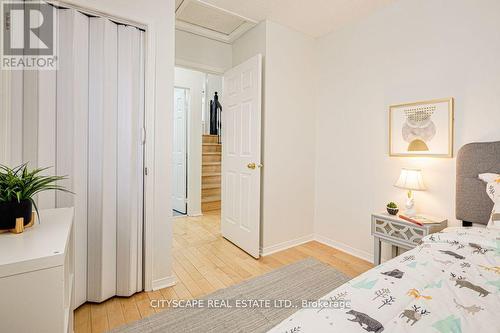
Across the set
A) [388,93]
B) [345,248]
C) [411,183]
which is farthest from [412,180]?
[345,248]

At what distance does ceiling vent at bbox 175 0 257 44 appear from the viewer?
254cm

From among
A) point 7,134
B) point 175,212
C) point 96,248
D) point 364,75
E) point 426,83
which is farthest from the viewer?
point 175,212

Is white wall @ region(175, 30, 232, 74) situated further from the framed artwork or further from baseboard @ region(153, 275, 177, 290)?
baseboard @ region(153, 275, 177, 290)

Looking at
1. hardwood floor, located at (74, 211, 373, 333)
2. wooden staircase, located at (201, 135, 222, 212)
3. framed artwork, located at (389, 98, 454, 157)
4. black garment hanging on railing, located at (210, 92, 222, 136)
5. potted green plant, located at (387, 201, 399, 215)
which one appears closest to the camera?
hardwood floor, located at (74, 211, 373, 333)

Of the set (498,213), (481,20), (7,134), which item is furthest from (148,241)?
(481,20)

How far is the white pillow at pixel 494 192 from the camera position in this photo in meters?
1.47

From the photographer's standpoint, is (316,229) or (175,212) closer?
(316,229)

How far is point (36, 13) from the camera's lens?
4.86ft

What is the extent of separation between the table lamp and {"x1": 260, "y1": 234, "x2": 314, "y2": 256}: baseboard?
1278mm

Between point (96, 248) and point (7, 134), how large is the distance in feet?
2.93

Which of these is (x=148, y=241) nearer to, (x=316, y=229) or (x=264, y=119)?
(x=264, y=119)

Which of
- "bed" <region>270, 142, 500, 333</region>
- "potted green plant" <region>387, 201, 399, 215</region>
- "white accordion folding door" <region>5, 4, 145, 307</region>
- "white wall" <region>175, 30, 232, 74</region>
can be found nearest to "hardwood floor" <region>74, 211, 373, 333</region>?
"white accordion folding door" <region>5, 4, 145, 307</region>

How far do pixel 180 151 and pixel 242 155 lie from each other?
1931 millimetres

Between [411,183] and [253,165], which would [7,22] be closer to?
[253,165]
